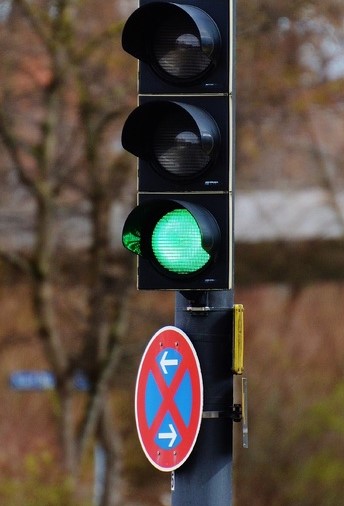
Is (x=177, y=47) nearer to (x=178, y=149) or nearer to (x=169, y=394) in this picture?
(x=178, y=149)

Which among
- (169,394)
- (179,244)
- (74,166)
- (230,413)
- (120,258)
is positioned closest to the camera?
(179,244)

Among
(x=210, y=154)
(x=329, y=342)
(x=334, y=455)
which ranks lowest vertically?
(x=334, y=455)

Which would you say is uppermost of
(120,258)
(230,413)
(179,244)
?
(179,244)

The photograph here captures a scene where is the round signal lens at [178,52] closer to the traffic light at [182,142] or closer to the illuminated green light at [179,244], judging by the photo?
the traffic light at [182,142]

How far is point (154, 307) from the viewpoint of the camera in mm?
18453

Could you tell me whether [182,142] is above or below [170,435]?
above

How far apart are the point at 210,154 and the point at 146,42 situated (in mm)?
578

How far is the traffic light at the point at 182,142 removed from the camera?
515 centimetres

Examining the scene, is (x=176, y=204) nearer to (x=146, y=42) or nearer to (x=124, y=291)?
(x=146, y=42)

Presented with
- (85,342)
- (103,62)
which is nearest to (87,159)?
(103,62)

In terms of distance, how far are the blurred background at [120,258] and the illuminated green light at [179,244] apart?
363 inches

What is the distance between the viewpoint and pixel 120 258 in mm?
16844

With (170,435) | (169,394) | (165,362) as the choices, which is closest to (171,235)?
(165,362)

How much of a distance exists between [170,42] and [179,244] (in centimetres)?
86
